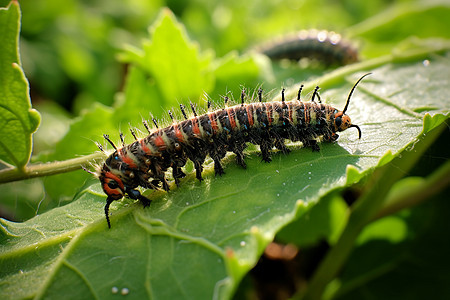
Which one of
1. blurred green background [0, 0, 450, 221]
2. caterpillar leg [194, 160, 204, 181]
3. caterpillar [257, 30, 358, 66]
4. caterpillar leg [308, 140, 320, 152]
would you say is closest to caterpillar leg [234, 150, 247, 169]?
caterpillar leg [194, 160, 204, 181]

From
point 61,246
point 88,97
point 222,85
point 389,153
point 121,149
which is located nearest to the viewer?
point 389,153

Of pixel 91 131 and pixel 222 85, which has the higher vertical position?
pixel 222 85

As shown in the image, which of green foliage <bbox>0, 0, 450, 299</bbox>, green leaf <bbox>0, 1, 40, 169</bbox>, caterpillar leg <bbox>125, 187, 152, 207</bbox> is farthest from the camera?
caterpillar leg <bbox>125, 187, 152, 207</bbox>

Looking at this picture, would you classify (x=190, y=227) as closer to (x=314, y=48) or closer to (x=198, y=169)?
(x=198, y=169)

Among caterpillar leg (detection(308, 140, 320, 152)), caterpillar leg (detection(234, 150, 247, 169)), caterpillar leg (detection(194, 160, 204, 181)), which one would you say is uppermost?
caterpillar leg (detection(308, 140, 320, 152))

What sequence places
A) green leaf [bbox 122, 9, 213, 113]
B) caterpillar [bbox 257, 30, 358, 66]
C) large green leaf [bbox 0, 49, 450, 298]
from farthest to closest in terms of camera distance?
caterpillar [bbox 257, 30, 358, 66] → green leaf [bbox 122, 9, 213, 113] → large green leaf [bbox 0, 49, 450, 298]

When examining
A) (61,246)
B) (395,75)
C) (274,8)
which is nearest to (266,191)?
(61,246)

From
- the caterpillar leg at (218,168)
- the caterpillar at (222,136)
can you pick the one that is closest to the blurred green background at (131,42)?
the caterpillar at (222,136)

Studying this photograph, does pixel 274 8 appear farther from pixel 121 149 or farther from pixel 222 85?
pixel 121 149

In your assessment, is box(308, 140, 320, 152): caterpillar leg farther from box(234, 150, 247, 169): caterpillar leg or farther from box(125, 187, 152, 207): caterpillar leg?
box(125, 187, 152, 207): caterpillar leg
